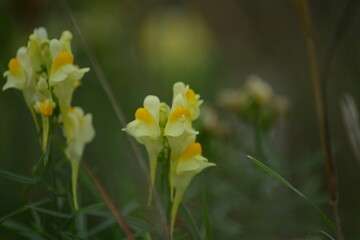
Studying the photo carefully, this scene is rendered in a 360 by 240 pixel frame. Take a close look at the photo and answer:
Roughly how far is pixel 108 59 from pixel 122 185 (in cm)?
69

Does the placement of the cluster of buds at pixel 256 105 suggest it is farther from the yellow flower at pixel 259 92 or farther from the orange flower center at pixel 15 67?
the orange flower center at pixel 15 67

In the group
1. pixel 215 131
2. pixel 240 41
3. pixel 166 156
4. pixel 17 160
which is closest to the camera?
pixel 166 156

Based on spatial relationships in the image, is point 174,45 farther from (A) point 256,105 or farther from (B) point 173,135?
(B) point 173,135

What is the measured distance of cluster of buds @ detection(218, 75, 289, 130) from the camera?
1386 millimetres

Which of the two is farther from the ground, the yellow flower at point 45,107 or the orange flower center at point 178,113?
the yellow flower at point 45,107

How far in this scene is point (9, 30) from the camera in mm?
1663

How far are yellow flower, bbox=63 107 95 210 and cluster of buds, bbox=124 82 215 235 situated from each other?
0.09m

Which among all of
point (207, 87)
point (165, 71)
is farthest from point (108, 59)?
point (207, 87)

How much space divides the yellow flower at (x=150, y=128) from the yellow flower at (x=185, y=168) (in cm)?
3

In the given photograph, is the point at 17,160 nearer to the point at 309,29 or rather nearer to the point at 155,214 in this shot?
the point at 155,214

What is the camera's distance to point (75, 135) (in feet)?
2.53

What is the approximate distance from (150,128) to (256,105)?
750 millimetres

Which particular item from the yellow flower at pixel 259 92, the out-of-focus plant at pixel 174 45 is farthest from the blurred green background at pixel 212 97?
the yellow flower at pixel 259 92

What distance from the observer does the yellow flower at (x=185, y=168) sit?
71 cm
